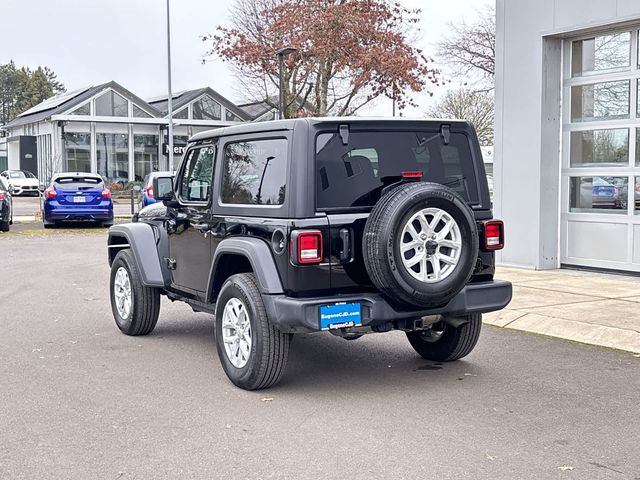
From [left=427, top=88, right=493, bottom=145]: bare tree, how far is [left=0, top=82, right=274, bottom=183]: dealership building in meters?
10.0

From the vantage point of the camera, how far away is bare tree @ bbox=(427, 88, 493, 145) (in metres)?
46.7

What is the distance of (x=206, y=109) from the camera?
50.7 m

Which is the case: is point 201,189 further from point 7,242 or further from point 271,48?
point 271,48

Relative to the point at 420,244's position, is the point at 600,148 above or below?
above

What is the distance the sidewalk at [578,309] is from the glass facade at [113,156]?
40072 millimetres

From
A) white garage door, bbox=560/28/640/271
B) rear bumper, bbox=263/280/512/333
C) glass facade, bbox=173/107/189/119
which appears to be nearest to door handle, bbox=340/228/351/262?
rear bumper, bbox=263/280/512/333

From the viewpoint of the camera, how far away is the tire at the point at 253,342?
5941mm

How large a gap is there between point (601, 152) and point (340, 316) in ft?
24.8

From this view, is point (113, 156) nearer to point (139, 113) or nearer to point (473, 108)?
point (139, 113)

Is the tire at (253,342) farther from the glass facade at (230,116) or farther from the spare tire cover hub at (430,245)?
the glass facade at (230,116)

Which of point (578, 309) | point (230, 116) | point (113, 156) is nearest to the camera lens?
point (578, 309)

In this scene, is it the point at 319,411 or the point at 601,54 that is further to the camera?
the point at 601,54

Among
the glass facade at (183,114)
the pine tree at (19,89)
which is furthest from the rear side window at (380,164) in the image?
the pine tree at (19,89)

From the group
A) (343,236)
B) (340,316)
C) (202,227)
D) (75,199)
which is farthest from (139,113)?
(340,316)
